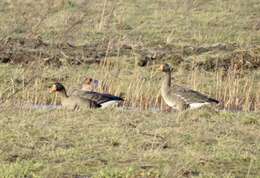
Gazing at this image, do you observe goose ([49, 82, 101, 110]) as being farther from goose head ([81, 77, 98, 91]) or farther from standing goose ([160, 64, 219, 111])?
standing goose ([160, 64, 219, 111])

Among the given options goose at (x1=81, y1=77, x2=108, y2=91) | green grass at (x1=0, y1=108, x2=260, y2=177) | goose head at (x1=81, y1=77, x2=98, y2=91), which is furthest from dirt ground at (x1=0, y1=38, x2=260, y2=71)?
green grass at (x1=0, y1=108, x2=260, y2=177)

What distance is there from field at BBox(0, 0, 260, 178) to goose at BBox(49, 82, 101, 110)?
0.34 m

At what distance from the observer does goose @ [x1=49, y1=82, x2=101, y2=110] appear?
1298cm

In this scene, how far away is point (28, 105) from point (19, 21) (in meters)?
8.21

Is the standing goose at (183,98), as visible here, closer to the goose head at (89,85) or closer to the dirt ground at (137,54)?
the goose head at (89,85)

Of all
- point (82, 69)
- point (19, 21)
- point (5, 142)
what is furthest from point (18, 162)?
point (19, 21)

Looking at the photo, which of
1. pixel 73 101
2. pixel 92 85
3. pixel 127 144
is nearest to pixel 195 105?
pixel 73 101

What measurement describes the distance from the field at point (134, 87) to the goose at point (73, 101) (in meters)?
0.34

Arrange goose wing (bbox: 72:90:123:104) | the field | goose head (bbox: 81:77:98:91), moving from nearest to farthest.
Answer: the field
goose wing (bbox: 72:90:123:104)
goose head (bbox: 81:77:98:91)

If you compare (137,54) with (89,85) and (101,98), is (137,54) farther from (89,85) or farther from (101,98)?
(101,98)

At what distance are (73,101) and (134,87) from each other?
1338 mm

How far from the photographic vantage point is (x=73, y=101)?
1312cm

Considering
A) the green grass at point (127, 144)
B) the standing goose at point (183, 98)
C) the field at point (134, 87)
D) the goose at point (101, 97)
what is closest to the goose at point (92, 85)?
the field at point (134, 87)

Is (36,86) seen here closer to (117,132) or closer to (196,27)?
(117,132)
